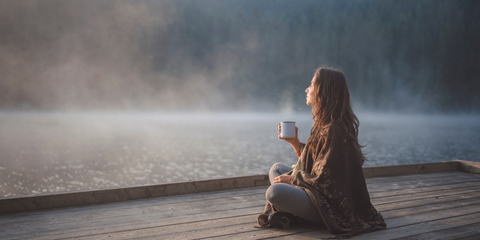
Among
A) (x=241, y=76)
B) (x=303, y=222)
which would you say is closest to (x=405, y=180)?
(x=303, y=222)

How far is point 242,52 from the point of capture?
3489 inches

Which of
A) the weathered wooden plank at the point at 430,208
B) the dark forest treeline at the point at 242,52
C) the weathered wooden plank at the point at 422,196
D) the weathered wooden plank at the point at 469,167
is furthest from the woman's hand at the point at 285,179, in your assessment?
the dark forest treeline at the point at 242,52

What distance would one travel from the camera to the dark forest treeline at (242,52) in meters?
64.7

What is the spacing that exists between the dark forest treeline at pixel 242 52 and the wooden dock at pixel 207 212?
63.8 metres

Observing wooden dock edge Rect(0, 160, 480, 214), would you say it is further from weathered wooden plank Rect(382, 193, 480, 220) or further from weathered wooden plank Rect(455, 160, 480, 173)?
weathered wooden plank Rect(455, 160, 480, 173)

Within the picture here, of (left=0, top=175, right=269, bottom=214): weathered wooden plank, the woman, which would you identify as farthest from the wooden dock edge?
the woman

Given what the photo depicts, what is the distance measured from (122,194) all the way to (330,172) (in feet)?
6.60

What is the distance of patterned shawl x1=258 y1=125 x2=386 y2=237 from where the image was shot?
1.86 metres

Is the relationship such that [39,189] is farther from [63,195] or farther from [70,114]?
[70,114]

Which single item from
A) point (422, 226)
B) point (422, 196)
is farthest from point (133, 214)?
point (422, 196)

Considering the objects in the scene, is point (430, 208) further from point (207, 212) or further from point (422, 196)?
point (207, 212)

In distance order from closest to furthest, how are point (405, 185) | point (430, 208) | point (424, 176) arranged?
point (430, 208)
point (405, 185)
point (424, 176)

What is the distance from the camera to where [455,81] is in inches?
2314

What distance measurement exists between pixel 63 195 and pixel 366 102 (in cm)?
7847
